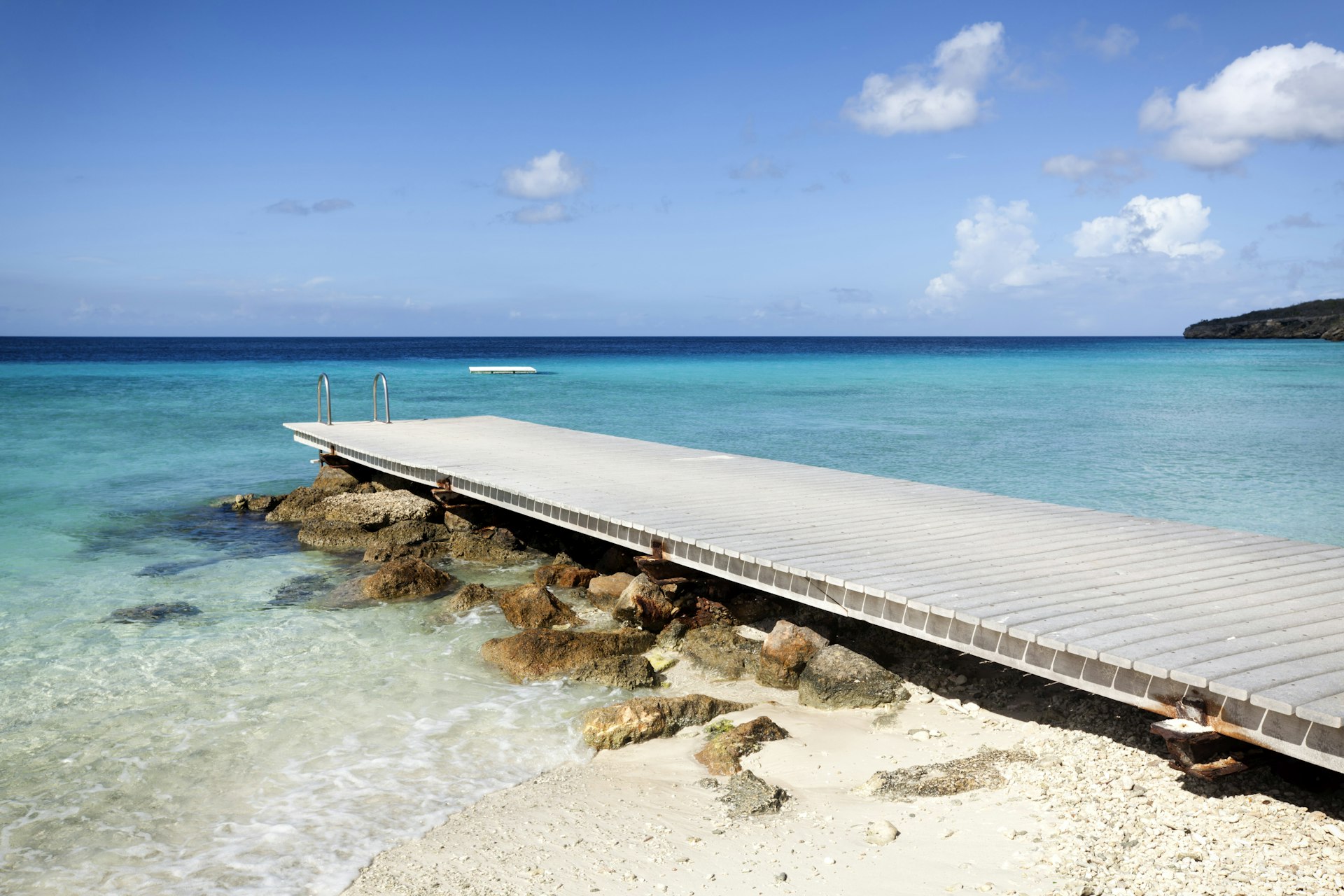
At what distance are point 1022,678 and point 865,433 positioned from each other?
16.1 m

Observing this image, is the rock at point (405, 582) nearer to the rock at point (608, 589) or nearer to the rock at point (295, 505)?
the rock at point (608, 589)

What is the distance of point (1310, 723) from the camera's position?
11.8 ft

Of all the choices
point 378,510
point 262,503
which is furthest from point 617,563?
point 262,503

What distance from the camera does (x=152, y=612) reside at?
26.7 feet

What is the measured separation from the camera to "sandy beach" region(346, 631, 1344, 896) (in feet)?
12.2

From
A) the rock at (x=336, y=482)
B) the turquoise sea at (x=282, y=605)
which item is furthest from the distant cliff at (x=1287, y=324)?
the rock at (x=336, y=482)

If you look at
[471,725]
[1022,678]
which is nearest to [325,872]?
[471,725]

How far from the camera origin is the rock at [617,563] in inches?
348

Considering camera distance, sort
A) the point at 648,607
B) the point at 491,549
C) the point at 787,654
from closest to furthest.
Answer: the point at 787,654 → the point at 648,607 → the point at 491,549

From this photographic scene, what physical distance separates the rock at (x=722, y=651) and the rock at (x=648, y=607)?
0.28 metres

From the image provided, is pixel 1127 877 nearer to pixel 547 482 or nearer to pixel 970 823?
pixel 970 823

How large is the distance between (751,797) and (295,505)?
30.7 ft

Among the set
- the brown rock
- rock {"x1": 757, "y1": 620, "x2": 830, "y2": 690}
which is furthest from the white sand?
the brown rock

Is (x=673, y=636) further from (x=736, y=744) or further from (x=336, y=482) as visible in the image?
(x=336, y=482)
